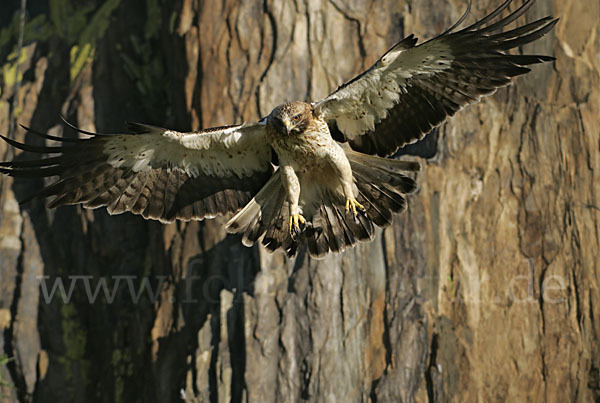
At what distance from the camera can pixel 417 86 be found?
16.2 ft

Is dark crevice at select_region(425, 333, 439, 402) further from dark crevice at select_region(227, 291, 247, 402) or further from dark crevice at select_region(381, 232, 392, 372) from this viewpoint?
dark crevice at select_region(227, 291, 247, 402)

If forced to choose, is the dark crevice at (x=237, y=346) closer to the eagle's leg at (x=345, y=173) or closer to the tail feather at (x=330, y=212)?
the tail feather at (x=330, y=212)

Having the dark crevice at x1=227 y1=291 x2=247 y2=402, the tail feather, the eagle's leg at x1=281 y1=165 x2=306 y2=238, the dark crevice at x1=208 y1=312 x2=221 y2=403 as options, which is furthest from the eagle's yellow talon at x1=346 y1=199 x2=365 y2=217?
the dark crevice at x1=208 y1=312 x2=221 y2=403

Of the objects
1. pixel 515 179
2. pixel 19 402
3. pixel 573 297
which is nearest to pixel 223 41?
pixel 515 179

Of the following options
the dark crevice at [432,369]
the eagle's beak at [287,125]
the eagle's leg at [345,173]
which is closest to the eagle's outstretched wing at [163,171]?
the eagle's beak at [287,125]

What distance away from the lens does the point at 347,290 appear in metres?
6.69

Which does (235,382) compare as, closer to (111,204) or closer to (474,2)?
(111,204)

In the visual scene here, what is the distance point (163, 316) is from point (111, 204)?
2596 millimetres

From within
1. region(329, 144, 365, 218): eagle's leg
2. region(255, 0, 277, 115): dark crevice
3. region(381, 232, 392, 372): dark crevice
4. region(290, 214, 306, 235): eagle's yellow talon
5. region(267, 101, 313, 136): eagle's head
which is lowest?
region(381, 232, 392, 372): dark crevice

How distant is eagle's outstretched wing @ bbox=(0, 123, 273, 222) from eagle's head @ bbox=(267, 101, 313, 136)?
0.30 meters

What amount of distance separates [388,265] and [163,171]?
92.2 inches

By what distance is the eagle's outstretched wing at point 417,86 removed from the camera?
4645mm

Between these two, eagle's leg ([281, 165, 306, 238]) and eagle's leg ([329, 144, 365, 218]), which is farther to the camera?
eagle's leg ([281, 165, 306, 238])

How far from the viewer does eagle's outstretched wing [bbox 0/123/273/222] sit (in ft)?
17.1
